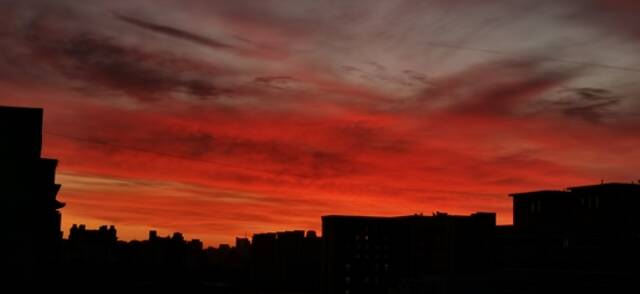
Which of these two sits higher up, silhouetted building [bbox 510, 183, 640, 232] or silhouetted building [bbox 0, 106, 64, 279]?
silhouetted building [bbox 510, 183, 640, 232]

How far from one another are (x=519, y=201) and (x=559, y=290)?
51471mm

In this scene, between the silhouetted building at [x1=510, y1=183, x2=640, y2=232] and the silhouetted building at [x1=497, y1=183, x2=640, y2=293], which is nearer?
the silhouetted building at [x1=497, y1=183, x2=640, y2=293]

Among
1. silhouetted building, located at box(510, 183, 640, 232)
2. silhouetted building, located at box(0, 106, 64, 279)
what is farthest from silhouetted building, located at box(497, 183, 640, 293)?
silhouetted building, located at box(0, 106, 64, 279)

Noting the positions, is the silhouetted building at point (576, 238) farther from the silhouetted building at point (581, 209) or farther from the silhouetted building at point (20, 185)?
the silhouetted building at point (20, 185)

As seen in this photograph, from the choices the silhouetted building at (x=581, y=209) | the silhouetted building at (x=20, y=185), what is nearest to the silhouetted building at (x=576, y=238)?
the silhouetted building at (x=581, y=209)

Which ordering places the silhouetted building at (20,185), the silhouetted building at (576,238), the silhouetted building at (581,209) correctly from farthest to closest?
the silhouetted building at (581,209)
the silhouetted building at (576,238)
the silhouetted building at (20,185)

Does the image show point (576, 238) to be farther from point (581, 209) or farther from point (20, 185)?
point (20, 185)

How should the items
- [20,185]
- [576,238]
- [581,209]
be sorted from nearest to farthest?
1. [20,185]
2. [576,238]
3. [581,209]

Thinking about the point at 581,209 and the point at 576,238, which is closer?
the point at 576,238

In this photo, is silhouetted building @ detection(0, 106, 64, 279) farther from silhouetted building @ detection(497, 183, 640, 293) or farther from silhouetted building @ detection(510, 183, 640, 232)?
silhouetted building @ detection(510, 183, 640, 232)

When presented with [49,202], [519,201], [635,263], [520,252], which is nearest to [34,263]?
[49,202]

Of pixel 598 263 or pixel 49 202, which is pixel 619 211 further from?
pixel 49 202

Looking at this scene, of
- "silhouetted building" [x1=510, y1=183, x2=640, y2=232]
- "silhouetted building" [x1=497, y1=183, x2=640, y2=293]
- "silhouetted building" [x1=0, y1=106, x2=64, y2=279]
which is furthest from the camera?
"silhouetted building" [x1=510, y1=183, x2=640, y2=232]

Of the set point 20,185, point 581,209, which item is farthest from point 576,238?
point 20,185
